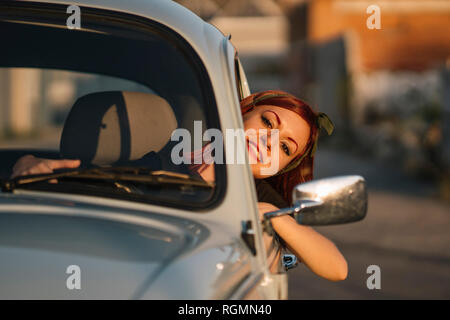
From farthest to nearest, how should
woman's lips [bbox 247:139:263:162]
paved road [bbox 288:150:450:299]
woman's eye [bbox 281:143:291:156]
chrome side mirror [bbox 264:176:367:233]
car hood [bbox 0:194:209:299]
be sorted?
paved road [bbox 288:150:450:299] → woman's eye [bbox 281:143:291:156] → woman's lips [bbox 247:139:263:162] → chrome side mirror [bbox 264:176:367:233] → car hood [bbox 0:194:209:299]

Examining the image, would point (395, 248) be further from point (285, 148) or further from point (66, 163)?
point (66, 163)

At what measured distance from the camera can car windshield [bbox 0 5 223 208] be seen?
7.43 feet

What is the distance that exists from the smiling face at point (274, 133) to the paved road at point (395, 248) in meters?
3.47

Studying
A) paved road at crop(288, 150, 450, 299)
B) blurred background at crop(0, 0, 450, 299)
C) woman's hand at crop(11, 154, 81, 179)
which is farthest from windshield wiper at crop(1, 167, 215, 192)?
paved road at crop(288, 150, 450, 299)

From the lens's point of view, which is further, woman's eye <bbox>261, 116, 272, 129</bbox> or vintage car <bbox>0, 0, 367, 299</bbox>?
woman's eye <bbox>261, 116, 272, 129</bbox>

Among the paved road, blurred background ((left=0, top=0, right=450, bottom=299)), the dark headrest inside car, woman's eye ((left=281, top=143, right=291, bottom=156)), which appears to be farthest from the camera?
blurred background ((left=0, top=0, right=450, bottom=299))

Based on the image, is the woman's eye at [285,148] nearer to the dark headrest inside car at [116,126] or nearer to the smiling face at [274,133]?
the smiling face at [274,133]

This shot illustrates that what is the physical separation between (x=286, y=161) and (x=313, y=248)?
0.53 meters

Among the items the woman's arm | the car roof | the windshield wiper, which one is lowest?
the woman's arm

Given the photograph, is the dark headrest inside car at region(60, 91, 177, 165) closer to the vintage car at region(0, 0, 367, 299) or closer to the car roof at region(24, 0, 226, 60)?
the vintage car at region(0, 0, 367, 299)

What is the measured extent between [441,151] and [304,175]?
1190 centimetres

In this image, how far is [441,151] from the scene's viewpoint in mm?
14453

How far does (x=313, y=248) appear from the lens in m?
2.54
